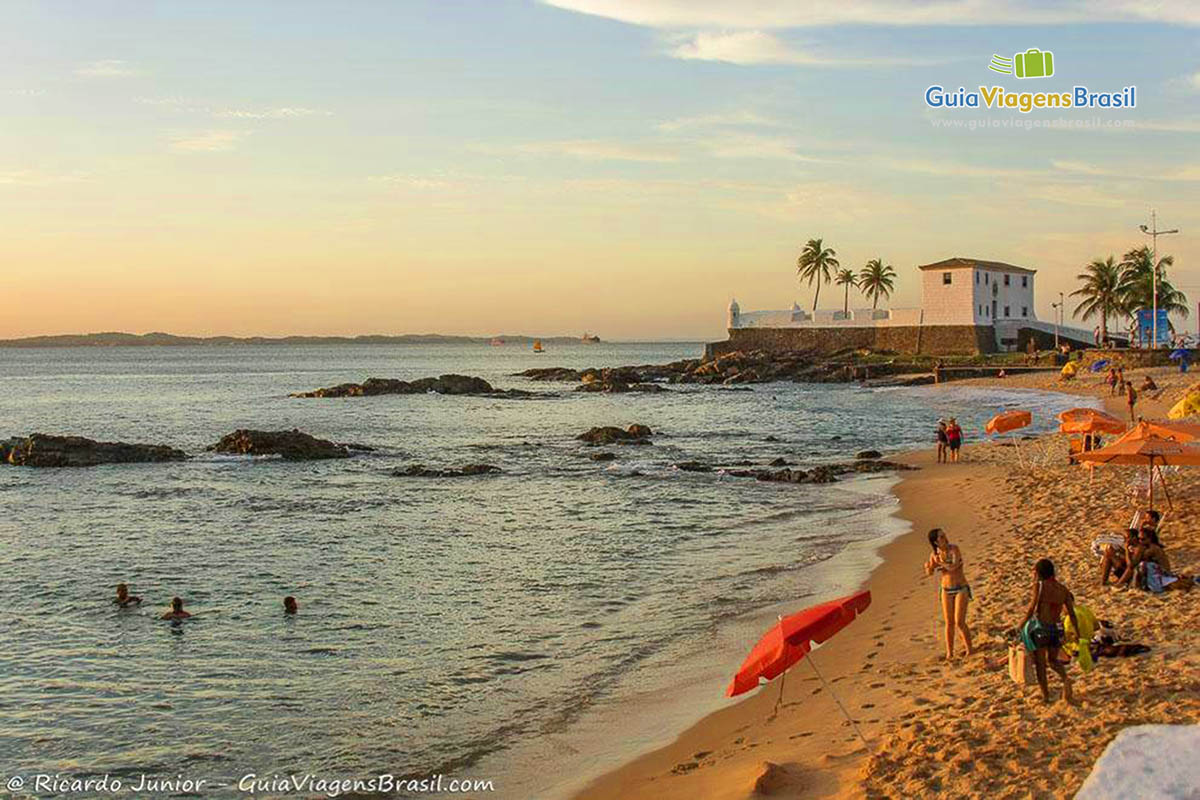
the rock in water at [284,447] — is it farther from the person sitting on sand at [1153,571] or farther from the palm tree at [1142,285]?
the palm tree at [1142,285]

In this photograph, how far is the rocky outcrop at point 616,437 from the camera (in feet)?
155

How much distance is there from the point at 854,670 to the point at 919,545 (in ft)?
30.1

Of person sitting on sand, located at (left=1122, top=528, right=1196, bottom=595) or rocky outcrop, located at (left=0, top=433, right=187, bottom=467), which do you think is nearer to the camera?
person sitting on sand, located at (left=1122, top=528, right=1196, bottom=595)

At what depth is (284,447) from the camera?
43.8 metres

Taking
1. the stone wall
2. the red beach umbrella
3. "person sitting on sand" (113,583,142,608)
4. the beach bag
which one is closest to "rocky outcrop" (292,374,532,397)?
the stone wall

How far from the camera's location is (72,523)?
28938mm

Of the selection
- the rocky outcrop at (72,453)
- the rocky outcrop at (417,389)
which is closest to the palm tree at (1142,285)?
the rocky outcrop at (417,389)

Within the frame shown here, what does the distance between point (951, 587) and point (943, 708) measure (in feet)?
6.55

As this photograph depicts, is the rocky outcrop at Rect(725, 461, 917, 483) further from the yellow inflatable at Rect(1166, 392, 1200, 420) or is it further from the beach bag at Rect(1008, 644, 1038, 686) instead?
the beach bag at Rect(1008, 644, 1038, 686)

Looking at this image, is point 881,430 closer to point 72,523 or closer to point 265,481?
point 265,481

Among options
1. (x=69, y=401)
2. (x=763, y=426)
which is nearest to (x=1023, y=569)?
(x=763, y=426)

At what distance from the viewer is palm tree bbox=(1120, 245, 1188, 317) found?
90.5 metres

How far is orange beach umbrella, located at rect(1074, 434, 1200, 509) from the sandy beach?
137 cm

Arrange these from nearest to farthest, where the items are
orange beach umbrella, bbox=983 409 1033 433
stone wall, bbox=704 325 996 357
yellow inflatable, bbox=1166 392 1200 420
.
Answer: yellow inflatable, bbox=1166 392 1200 420
orange beach umbrella, bbox=983 409 1033 433
stone wall, bbox=704 325 996 357
